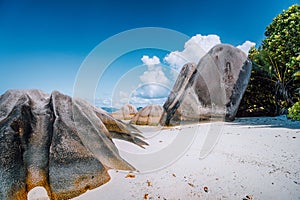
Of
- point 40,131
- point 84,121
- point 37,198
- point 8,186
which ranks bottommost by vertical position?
point 37,198

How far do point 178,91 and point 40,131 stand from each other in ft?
24.7

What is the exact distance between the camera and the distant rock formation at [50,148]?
158 centimetres

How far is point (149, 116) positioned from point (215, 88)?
5271 mm

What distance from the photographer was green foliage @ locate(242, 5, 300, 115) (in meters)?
7.48

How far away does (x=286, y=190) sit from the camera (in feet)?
5.50

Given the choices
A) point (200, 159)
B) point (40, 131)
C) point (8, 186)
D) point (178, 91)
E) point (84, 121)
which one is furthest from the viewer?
point (178, 91)

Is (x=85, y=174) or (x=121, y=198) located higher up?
(x=85, y=174)

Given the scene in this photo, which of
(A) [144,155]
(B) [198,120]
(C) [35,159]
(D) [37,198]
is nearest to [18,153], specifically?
(C) [35,159]

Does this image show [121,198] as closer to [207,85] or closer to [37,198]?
[37,198]

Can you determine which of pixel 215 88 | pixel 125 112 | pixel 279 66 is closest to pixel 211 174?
pixel 215 88

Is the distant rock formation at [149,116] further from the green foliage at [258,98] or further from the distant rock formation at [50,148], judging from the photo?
the distant rock formation at [50,148]

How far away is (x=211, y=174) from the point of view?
2088mm

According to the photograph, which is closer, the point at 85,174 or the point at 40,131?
the point at 85,174

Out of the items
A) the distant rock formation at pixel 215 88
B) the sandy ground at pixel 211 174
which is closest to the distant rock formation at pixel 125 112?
the distant rock formation at pixel 215 88
